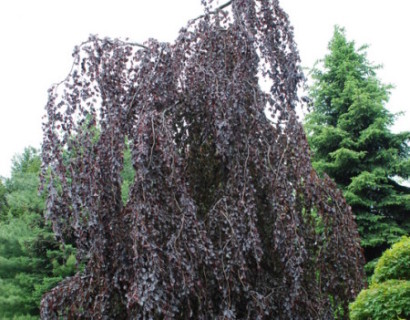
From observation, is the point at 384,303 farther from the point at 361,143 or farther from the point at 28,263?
the point at 28,263

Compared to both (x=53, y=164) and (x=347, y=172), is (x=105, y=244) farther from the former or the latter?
(x=347, y=172)

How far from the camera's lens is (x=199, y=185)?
10.6ft

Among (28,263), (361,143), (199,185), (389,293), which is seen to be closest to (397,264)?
(389,293)

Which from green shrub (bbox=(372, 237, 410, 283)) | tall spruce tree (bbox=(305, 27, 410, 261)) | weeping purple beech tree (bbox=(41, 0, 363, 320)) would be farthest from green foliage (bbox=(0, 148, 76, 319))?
green shrub (bbox=(372, 237, 410, 283))

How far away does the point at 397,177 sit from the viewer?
7.81 m

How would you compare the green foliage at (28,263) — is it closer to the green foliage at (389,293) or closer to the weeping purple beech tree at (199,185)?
the weeping purple beech tree at (199,185)

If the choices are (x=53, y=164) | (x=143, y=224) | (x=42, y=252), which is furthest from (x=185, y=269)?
(x=42, y=252)

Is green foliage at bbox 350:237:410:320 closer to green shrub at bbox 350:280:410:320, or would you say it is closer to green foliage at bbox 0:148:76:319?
green shrub at bbox 350:280:410:320

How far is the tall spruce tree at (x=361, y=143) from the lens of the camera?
7273 millimetres

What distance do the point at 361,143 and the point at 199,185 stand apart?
5.46m

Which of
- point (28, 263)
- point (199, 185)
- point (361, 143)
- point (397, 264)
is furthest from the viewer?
point (361, 143)

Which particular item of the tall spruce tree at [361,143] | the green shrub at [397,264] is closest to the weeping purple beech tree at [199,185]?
the green shrub at [397,264]

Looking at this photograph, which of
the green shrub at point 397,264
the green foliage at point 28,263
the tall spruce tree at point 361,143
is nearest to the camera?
the green shrub at point 397,264

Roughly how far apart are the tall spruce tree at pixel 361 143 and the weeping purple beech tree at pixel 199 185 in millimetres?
4446
